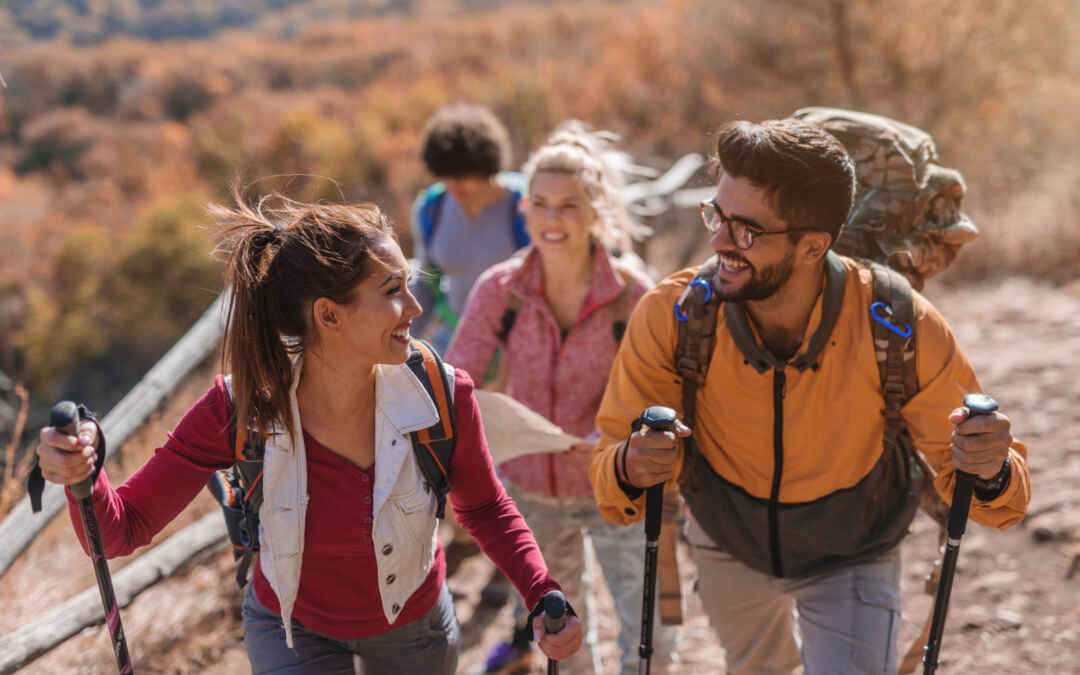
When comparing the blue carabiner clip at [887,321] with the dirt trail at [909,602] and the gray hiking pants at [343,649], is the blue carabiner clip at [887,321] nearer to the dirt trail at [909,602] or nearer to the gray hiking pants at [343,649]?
the gray hiking pants at [343,649]

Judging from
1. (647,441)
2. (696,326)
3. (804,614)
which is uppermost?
(696,326)

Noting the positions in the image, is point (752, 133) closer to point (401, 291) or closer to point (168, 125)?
point (401, 291)

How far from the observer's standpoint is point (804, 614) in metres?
2.52

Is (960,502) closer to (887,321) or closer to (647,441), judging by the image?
(887,321)

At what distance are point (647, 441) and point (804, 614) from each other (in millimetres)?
851

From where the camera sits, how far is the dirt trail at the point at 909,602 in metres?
3.44

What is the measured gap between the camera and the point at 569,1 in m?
28.5

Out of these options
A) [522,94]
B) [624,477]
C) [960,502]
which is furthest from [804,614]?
[522,94]

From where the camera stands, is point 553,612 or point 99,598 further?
point 99,598

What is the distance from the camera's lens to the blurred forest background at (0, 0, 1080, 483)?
36.9ft

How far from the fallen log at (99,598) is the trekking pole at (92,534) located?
2.95ft

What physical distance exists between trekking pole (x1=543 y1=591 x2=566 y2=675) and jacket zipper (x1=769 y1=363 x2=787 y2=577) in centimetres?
77

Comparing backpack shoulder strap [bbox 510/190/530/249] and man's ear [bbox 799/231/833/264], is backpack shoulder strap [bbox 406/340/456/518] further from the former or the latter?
backpack shoulder strap [bbox 510/190/530/249]

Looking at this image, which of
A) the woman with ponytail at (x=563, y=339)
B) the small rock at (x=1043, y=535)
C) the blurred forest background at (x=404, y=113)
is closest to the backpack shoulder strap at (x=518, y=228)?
the woman with ponytail at (x=563, y=339)
